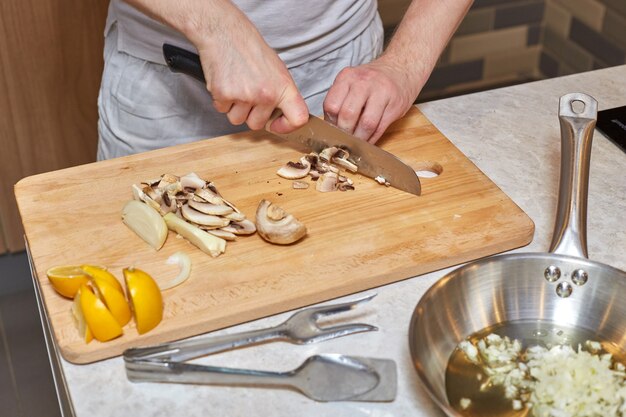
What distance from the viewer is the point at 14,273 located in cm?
217

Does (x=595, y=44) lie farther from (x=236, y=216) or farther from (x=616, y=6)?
(x=236, y=216)

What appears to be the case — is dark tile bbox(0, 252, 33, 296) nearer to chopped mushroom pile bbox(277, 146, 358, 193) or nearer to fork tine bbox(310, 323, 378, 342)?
chopped mushroom pile bbox(277, 146, 358, 193)

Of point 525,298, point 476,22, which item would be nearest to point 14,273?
point 476,22

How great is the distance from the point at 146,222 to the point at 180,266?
8 cm

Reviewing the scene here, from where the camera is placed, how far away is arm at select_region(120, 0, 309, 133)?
1.12 m

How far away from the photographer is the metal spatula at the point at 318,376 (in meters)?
0.81

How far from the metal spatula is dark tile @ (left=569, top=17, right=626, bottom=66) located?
176 cm

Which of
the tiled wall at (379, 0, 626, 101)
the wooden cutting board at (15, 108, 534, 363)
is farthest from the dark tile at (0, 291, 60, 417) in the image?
the tiled wall at (379, 0, 626, 101)

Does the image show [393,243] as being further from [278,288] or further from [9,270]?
[9,270]

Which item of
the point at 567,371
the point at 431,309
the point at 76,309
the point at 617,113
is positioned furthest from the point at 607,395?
the point at 617,113

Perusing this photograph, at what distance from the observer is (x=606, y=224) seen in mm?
1107

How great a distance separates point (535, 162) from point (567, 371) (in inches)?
19.4

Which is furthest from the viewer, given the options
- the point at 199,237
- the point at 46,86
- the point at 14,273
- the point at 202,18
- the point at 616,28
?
the point at 616,28

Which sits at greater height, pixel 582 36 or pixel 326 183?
pixel 326 183
